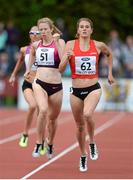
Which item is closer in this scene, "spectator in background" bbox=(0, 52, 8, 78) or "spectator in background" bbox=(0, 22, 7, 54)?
"spectator in background" bbox=(0, 22, 7, 54)

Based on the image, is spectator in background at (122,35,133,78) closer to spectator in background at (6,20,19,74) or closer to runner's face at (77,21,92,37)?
spectator in background at (6,20,19,74)

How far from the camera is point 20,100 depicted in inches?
1272

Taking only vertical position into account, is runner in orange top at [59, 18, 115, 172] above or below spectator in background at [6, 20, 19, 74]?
above

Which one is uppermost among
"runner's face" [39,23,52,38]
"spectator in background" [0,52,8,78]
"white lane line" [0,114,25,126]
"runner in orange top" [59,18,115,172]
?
"runner's face" [39,23,52,38]

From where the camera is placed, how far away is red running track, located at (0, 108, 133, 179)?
44.3ft

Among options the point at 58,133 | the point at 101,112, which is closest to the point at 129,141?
the point at 58,133

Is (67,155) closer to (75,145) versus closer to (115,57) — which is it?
(75,145)

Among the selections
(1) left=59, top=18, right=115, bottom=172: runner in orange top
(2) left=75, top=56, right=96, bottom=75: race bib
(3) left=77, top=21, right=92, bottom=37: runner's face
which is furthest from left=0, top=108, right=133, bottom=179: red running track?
(3) left=77, top=21, right=92, bottom=37: runner's face

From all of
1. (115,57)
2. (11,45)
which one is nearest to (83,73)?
(115,57)

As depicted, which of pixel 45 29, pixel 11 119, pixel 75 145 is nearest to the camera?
pixel 45 29

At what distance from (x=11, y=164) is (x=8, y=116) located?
13624 mm

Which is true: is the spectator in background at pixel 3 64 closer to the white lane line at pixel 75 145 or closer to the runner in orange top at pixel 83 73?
the white lane line at pixel 75 145

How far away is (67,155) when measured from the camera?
16.7m

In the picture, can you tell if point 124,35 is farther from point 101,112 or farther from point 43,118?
point 43,118
